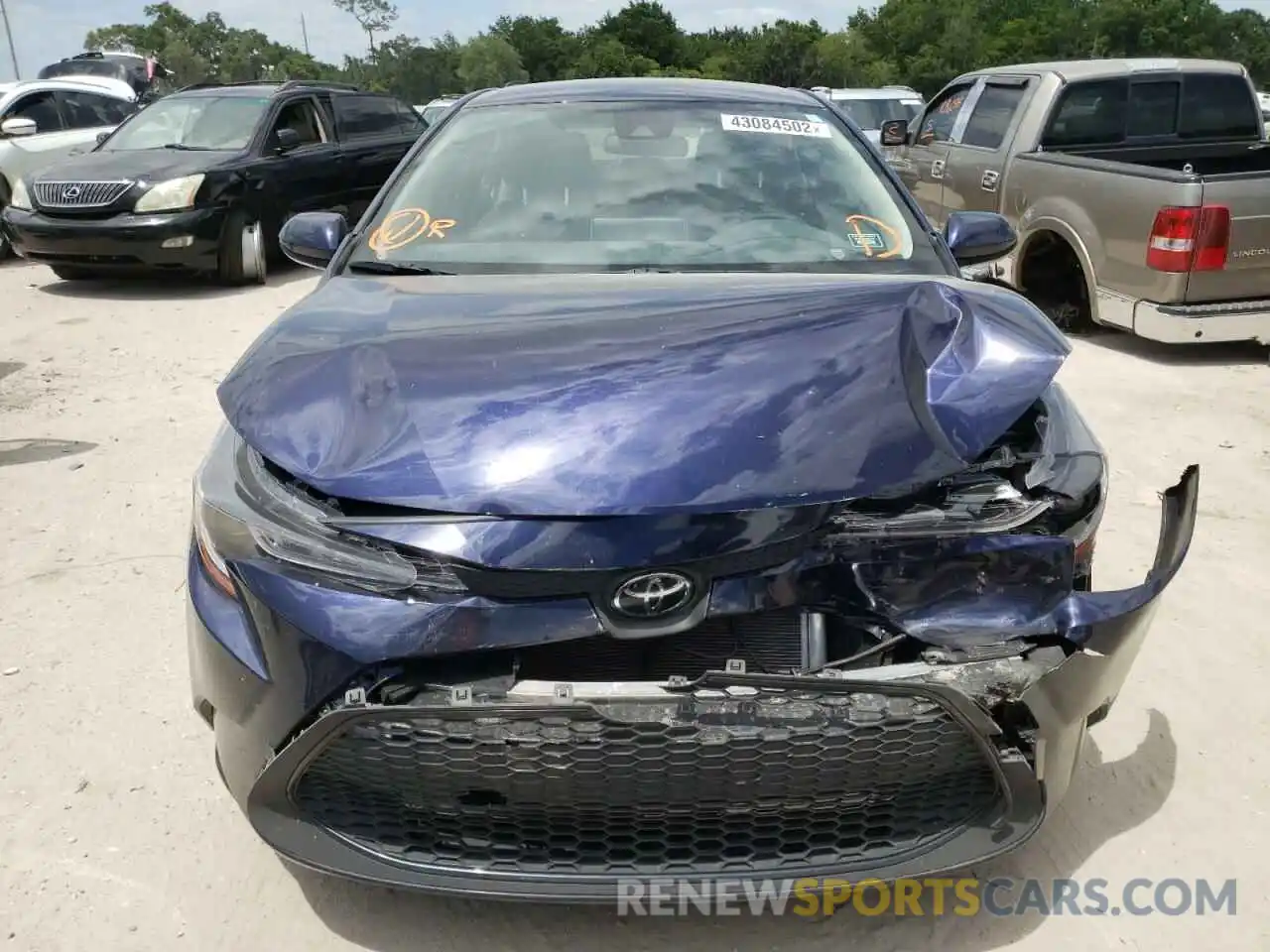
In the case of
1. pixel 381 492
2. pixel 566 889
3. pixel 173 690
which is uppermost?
pixel 381 492

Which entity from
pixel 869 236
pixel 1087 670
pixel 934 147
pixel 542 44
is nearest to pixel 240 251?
pixel 934 147

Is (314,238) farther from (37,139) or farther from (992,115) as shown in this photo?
(37,139)

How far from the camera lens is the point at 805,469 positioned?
6.39ft

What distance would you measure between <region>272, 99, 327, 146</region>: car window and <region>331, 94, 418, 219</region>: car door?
30 cm

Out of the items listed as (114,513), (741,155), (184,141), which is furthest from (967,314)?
(184,141)

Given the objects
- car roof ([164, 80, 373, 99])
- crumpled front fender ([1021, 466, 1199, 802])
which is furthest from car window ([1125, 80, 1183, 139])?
car roof ([164, 80, 373, 99])

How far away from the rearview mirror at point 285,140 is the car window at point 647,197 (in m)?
6.53

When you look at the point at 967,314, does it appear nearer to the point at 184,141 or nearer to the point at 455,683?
the point at 455,683

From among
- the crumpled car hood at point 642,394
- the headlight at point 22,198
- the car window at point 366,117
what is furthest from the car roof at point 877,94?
the crumpled car hood at point 642,394

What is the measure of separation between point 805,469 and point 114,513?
3.45 m

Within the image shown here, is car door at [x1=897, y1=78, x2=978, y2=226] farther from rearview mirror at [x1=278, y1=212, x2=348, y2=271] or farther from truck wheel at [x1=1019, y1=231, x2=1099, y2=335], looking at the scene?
rearview mirror at [x1=278, y1=212, x2=348, y2=271]

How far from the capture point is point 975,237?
3566mm

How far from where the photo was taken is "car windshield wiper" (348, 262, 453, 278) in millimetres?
3047

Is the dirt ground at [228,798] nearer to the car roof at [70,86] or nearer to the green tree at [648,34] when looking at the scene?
the car roof at [70,86]
